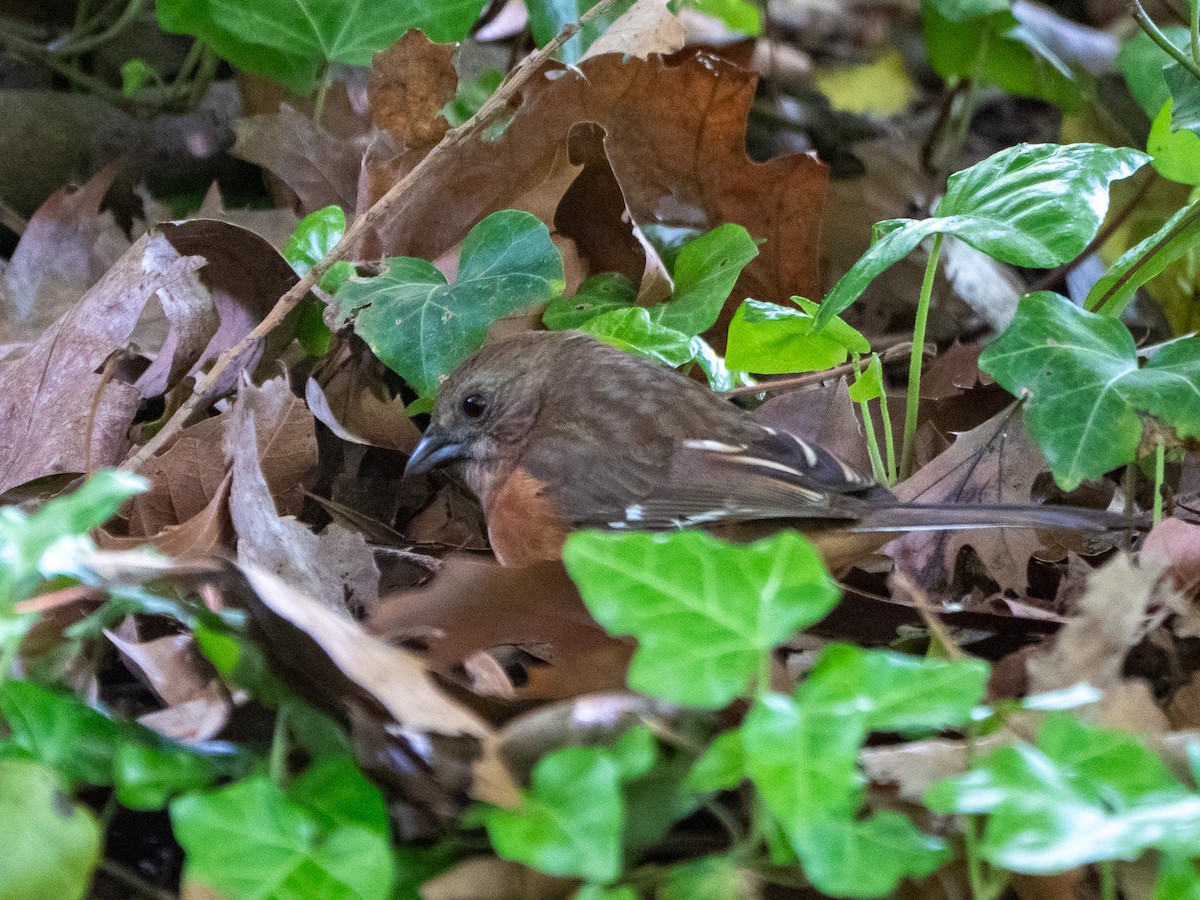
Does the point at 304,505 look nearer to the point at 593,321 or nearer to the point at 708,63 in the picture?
the point at 593,321

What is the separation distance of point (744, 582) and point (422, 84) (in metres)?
1.89

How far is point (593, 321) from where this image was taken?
8.81 ft

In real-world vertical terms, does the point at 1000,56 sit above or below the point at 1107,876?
above

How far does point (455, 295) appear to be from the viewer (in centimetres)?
252

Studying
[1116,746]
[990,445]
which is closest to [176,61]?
[990,445]

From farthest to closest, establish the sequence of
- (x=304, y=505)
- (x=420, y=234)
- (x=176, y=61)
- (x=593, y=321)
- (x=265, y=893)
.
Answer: (x=176, y=61) → (x=420, y=234) → (x=593, y=321) → (x=304, y=505) → (x=265, y=893)

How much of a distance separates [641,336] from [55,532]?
1549 millimetres

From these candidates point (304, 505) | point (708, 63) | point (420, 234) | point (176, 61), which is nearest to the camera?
point (304, 505)

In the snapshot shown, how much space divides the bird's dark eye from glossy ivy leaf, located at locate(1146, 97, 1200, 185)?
56.2 inches

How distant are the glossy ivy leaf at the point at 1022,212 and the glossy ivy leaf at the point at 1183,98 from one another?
445 mm

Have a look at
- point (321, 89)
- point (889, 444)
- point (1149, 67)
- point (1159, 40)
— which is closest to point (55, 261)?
point (321, 89)

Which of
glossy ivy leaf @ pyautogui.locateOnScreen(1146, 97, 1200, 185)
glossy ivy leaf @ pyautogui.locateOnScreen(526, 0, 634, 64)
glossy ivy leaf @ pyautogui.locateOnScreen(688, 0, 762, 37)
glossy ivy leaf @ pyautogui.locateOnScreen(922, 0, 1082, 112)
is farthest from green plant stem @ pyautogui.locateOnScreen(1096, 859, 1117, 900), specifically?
glossy ivy leaf @ pyautogui.locateOnScreen(922, 0, 1082, 112)

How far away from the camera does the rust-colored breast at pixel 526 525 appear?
238 cm

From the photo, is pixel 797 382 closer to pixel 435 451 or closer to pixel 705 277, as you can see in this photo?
pixel 705 277
